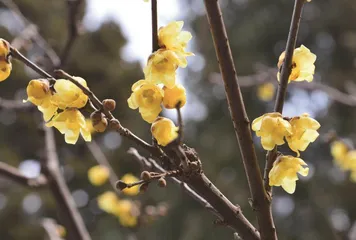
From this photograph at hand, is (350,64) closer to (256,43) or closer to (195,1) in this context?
(256,43)

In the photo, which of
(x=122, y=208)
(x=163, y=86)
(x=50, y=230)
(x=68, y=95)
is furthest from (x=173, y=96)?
(x=122, y=208)

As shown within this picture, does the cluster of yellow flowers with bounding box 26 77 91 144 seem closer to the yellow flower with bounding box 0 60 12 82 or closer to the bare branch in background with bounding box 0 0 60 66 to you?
the yellow flower with bounding box 0 60 12 82

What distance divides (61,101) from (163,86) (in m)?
0.16

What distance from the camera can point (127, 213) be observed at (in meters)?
2.12

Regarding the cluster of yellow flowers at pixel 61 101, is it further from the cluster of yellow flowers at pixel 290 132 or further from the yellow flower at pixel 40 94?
the cluster of yellow flowers at pixel 290 132

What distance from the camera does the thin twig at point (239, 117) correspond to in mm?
621

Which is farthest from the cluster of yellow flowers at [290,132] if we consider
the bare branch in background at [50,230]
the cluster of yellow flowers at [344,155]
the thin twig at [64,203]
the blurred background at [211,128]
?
the blurred background at [211,128]

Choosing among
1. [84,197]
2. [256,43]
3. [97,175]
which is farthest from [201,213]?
[97,175]

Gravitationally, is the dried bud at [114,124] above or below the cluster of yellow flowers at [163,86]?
below

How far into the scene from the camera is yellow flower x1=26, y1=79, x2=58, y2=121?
0.65m

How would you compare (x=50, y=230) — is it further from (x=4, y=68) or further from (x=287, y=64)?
(x=287, y=64)

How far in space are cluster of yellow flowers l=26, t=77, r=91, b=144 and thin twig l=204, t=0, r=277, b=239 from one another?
0.21 metres

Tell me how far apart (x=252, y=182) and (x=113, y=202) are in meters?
1.66

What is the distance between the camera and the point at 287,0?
26.7ft
